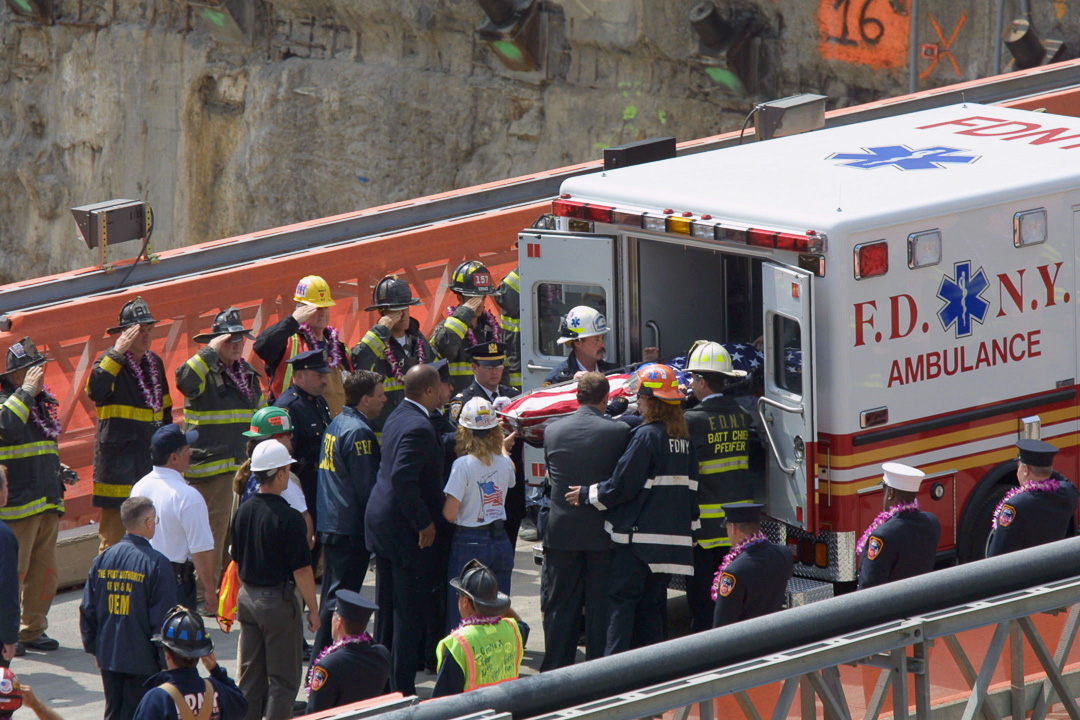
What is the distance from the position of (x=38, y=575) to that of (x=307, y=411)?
1.72 metres

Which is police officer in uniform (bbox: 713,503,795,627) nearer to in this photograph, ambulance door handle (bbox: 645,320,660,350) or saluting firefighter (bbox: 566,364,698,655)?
saluting firefighter (bbox: 566,364,698,655)

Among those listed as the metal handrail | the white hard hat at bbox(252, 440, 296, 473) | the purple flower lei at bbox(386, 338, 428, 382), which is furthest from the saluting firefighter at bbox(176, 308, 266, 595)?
the metal handrail

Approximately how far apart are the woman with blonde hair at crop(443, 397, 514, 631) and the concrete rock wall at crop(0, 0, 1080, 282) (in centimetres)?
1329

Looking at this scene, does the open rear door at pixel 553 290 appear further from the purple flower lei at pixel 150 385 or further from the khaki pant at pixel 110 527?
the khaki pant at pixel 110 527

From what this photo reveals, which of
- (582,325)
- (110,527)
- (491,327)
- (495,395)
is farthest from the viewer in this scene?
(491,327)

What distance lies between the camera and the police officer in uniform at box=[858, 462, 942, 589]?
672 cm

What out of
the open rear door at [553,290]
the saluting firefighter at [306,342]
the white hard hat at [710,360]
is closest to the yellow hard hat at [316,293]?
the saluting firefighter at [306,342]

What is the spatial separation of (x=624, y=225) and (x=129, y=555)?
3166 mm

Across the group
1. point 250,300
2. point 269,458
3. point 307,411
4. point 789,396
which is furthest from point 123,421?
point 789,396

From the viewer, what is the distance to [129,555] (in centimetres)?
645

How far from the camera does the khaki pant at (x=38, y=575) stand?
27.2 feet

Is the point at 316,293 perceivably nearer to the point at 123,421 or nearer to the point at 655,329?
the point at 123,421

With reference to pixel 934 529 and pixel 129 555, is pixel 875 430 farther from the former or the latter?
pixel 129 555

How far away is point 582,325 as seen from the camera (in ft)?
27.0
